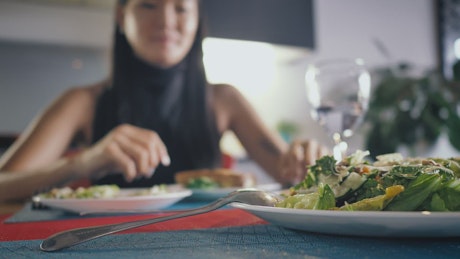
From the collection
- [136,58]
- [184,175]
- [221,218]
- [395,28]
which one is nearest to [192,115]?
[136,58]

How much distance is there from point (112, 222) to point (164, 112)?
138cm

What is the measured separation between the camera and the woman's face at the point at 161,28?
1.77 meters

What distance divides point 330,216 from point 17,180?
111 cm

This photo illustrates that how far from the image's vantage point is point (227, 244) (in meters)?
0.40

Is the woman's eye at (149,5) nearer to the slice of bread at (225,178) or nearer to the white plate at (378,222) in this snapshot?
the slice of bread at (225,178)

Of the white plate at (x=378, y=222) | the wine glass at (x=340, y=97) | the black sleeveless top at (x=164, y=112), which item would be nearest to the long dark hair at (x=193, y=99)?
the black sleeveless top at (x=164, y=112)

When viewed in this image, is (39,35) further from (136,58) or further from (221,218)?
(221,218)

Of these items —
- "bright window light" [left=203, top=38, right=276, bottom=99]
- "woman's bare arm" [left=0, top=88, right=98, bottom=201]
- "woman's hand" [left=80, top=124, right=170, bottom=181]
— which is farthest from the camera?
"bright window light" [left=203, top=38, right=276, bottom=99]

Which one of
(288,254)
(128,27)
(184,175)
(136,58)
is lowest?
(184,175)

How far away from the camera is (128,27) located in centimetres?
188

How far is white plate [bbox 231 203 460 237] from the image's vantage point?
1.11 ft

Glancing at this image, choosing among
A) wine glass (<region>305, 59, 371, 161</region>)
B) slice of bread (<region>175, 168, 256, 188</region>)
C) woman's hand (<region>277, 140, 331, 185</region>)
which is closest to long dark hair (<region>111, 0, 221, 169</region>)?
slice of bread (<region>175, 168, 256, 188</region>)

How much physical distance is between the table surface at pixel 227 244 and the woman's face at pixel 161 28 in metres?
1.34

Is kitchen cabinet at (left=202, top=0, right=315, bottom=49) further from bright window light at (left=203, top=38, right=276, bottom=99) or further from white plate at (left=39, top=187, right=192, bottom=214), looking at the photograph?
white plate at (left=39, top=187, right=192, bottom=214)
